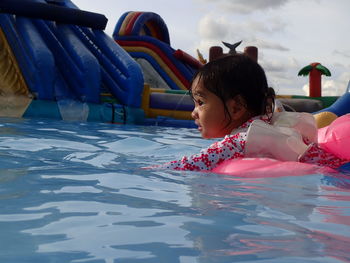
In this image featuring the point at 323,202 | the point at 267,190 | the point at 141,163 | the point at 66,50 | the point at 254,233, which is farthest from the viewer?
the point at 66,50

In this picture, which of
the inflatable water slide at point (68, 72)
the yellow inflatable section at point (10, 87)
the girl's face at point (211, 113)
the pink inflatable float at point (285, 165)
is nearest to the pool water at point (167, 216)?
the pink inflatable float at point (285, 165)

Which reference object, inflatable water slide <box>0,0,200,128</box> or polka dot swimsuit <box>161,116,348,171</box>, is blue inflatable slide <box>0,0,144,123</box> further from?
polka dot swimsuit <box>161,116,348,171</box>

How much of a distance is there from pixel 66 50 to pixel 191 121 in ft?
7.34

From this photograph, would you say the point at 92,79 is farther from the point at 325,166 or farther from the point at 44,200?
the point at 44,200

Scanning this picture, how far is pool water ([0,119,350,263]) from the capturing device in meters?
0.98

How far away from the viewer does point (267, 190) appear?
5.94ft

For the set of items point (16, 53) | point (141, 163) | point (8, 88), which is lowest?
point (141, 163)

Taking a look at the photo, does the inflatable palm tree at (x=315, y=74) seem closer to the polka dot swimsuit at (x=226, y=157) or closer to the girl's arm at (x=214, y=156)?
the polka dot swimsuit at (x=226, y=157)

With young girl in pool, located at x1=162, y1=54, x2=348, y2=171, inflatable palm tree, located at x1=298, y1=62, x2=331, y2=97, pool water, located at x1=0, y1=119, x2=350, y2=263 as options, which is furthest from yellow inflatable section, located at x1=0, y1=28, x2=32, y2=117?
inflatable palm tree, located at x1=298, y1=62, x2=331, y2=97

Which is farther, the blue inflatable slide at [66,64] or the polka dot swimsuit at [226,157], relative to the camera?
the blue inflatable slide at [66,64]

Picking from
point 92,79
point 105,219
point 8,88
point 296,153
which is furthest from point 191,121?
point 105,219

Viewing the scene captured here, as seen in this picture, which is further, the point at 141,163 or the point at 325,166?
the point at 141,163

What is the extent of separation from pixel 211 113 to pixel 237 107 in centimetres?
14

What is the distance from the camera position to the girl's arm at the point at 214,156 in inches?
94.8
